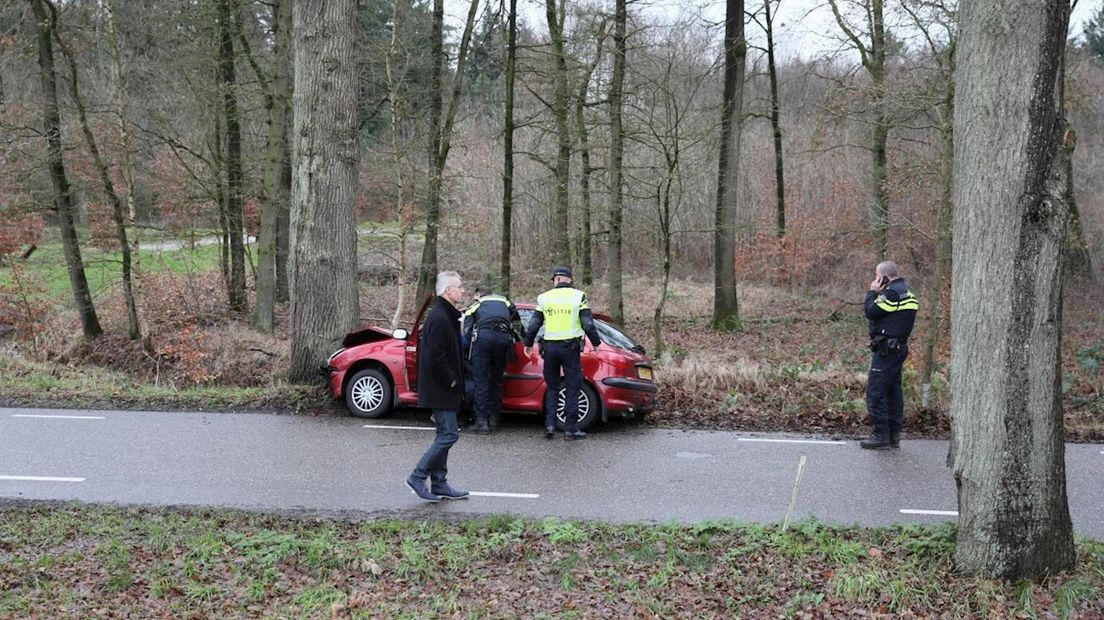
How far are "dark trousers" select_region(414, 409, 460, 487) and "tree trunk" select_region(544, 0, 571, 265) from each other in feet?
48.2

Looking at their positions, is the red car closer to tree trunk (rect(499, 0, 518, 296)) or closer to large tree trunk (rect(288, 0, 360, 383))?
large tree trunk (rect(288, 0, 360, 383))

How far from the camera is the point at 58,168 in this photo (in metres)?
19.0

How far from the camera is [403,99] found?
21672 millimetres

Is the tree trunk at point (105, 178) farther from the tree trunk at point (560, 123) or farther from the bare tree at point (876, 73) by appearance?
the bare tree at point (876, 73)

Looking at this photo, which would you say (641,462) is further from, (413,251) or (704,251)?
(704,251)

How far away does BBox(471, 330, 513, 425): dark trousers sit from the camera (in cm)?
1083

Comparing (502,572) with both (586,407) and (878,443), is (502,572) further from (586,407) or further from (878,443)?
(878,443)

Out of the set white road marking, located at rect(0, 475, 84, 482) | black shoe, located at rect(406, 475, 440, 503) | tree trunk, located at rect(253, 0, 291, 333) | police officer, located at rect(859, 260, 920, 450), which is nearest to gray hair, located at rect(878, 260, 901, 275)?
police officer, located at rect(859, 260, 920, 450)

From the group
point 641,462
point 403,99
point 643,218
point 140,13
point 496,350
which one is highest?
point 140,13

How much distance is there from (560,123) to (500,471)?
14641 mm

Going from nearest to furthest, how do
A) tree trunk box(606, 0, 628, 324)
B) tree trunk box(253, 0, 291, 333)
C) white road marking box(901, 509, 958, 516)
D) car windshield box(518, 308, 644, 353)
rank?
white road marking box(901, 509, 958, 516) < car windshield box(518, 308, 644, 353) < tree trunk box(606, 0, 628, 324) < tree trunk box(253, 0, 291, 333)

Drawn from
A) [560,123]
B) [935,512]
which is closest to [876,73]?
[560,123]

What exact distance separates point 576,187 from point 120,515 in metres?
20.3

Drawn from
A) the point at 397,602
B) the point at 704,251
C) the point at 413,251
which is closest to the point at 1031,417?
the point at 397,602
